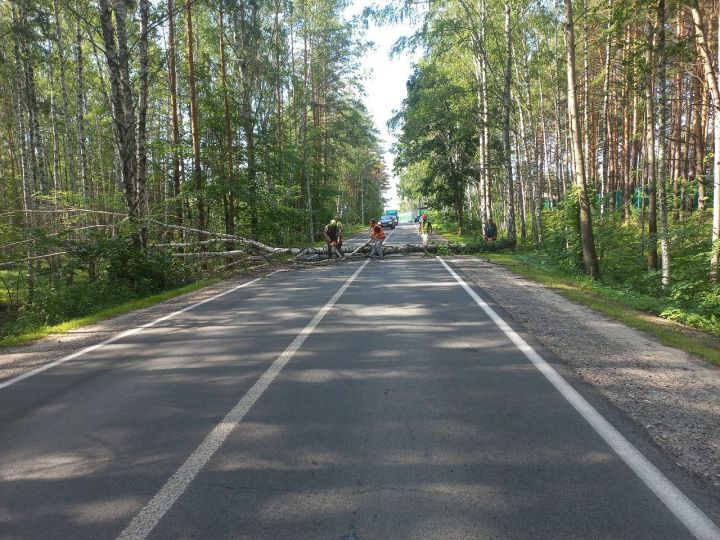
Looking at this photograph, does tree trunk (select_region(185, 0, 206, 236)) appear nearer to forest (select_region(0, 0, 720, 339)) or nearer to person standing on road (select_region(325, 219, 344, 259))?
forest (select_region(0, 0, 720, 339))

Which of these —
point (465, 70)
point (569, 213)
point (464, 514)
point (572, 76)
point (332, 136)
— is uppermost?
point (465, 70)

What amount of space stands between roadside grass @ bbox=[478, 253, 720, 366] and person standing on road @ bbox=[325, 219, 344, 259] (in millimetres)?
7510

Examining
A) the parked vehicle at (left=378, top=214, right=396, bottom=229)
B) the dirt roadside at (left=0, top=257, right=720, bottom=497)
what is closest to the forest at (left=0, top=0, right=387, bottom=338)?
the dirt roadside at (left=0, top=257, right=720, bottom=497)

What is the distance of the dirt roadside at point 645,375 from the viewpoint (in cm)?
374

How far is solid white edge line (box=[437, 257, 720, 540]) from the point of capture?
273cm

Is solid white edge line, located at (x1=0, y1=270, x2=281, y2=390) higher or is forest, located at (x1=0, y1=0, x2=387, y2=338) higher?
forest, located at (x1=0, y1=0, x2=387, y2=338)

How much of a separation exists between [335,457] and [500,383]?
2.23 m

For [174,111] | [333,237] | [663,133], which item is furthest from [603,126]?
[174,111]

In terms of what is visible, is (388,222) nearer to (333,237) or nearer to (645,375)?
(333,237)

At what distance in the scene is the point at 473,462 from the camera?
3484 mm

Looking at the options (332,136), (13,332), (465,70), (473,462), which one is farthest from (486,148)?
(473,462)

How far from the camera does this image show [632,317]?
28.9 feet

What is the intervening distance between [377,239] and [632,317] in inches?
517

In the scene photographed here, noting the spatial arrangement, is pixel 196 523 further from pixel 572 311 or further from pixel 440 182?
pixel 440 182
